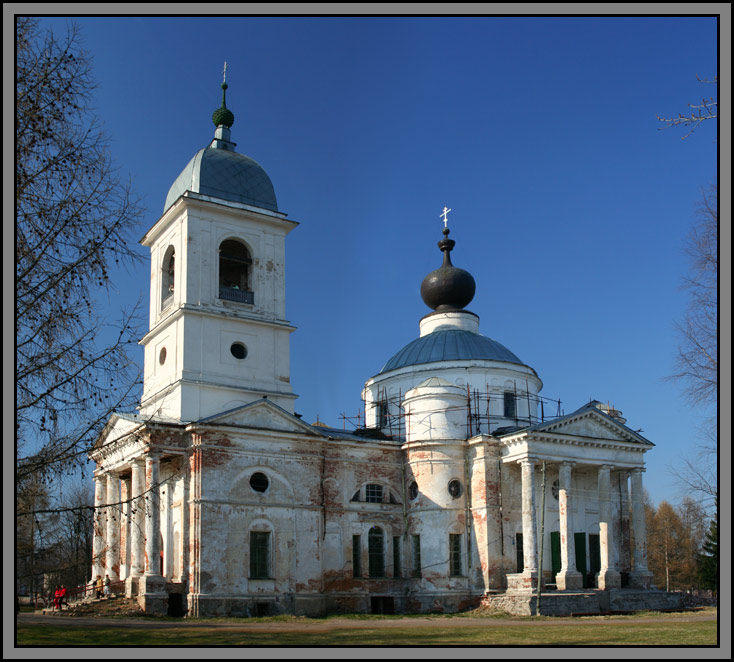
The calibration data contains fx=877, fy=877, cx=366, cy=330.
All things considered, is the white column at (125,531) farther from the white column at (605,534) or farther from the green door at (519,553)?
the white column at (605,534)

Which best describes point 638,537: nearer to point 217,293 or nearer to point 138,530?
point 217,293

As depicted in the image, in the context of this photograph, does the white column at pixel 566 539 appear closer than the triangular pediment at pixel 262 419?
No

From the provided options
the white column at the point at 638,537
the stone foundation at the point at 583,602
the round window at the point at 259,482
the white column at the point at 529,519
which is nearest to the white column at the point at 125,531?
the round window at the point at 259,482

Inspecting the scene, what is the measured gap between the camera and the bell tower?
3073 cm

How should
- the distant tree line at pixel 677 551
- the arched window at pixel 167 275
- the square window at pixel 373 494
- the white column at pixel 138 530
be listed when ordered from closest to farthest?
1. the white column at pixel 138 530
2. the square window at pixel 373 494
3. the arched window at pixel 167 275
4. the distant tree line at pixel 677 551

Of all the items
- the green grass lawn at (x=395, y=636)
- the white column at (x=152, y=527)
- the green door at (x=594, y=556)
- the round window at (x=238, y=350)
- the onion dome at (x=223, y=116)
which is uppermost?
the onion dome at (x=223, y=116)

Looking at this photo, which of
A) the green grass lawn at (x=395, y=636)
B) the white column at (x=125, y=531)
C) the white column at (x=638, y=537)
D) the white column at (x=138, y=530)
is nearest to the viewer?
the green grass lawn at (x=395, y=636)

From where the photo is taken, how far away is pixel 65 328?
10.8m

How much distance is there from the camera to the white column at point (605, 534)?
32.2m

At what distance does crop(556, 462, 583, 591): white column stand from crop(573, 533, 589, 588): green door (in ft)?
4.67

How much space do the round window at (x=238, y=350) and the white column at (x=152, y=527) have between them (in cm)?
515

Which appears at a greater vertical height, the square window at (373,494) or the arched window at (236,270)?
the arched window at (236,270)

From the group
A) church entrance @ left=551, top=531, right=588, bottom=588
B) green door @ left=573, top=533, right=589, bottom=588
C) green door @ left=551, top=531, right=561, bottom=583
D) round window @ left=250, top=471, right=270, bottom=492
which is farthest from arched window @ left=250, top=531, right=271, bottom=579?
green door @ left=573, top=533, right=589, bottom=588
